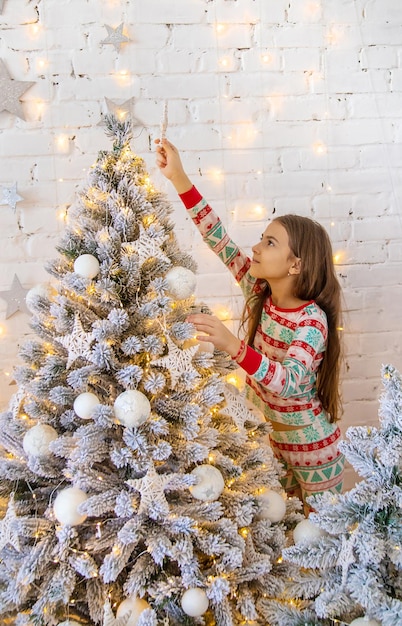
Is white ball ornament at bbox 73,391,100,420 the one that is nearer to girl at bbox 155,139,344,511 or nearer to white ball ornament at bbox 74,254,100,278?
white ball ornament at bbox 74,254,100,278

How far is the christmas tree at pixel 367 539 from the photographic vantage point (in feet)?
2.68

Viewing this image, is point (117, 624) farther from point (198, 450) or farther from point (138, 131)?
point (138, 131)

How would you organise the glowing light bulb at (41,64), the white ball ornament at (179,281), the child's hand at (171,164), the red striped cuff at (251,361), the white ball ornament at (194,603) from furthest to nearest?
the glowing light bulb at (41,64), the child's hand at (171,164), the red striped cuff at (251,361), the white ball ornament at (179,281), the white ball ornament at (194,603)

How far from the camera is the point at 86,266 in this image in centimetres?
100

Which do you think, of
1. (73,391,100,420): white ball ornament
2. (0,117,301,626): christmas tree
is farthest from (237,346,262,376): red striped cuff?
(73,391,100,420): white ball ornament

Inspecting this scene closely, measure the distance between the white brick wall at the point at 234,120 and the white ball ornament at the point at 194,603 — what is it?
96cm

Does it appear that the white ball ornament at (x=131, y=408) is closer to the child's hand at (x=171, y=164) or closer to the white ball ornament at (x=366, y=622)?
the white ball ornament at (x=366, y=622)

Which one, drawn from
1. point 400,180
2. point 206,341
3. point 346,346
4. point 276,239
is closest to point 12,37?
point 276,239

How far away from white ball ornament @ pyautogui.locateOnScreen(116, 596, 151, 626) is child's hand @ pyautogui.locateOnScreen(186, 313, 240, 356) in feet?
1.61

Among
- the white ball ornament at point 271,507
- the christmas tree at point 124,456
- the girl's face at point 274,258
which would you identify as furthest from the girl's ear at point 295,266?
the white ball ornament at point 271,507

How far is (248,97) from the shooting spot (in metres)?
1.70

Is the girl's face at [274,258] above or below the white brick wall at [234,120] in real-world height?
below

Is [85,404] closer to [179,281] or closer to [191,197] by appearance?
[179,281]

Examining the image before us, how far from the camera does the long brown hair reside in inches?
57.8
